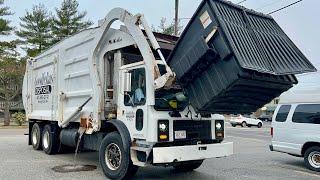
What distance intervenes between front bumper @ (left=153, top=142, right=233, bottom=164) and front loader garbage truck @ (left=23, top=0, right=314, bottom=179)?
0.02 metres

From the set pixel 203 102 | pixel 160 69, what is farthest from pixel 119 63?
pixel 203 102

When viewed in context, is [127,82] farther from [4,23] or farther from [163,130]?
[4,23]

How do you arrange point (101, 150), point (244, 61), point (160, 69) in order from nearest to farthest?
point (244, 61) → point (160, 69) → point (101, 150)

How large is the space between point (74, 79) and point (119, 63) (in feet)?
7.00

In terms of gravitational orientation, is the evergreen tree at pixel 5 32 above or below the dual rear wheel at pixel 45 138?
above

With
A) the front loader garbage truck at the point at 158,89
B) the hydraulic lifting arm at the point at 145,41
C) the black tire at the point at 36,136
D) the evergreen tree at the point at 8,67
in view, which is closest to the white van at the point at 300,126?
the front loader garbage truck at the point at 158,89

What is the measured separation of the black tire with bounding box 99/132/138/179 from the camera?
7.91 m

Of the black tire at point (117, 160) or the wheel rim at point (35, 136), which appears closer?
the black tire at point (117, 160)

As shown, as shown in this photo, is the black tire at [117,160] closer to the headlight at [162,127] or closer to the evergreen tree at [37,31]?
the headlight at [162,127]

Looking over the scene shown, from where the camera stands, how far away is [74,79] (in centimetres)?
1055

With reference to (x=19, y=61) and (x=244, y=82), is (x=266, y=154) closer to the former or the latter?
(x=244, y=82)

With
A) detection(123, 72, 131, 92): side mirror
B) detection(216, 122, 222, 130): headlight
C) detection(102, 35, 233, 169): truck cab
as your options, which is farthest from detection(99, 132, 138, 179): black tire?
detection(216, 122, 222, 130): headlight

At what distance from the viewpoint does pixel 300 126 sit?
36.4ft

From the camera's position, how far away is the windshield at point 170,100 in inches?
308
